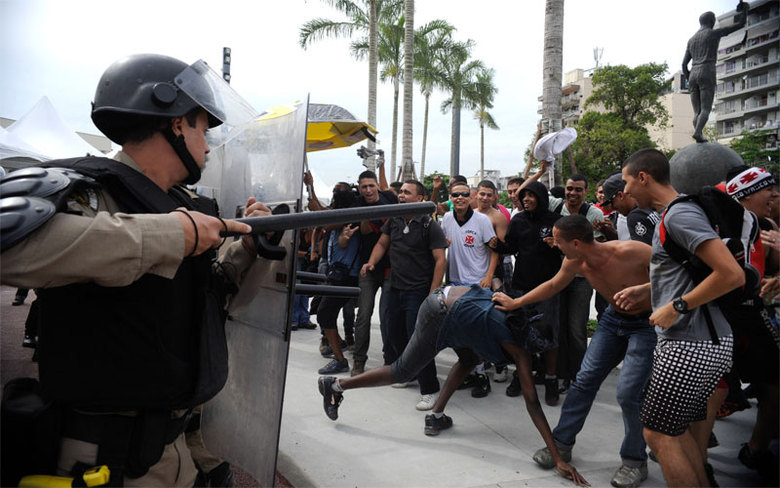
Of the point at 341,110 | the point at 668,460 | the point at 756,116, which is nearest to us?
the point at 668,460

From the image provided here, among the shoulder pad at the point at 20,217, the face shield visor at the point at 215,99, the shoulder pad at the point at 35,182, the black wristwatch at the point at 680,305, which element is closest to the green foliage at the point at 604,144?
the black wristwatch at the point at 680,305

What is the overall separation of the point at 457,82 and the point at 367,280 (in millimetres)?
25650

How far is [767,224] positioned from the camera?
3.68 m

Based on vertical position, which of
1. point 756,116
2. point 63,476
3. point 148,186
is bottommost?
point 63,476

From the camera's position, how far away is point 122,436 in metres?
1.42

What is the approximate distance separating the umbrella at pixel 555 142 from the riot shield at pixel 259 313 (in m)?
4.30

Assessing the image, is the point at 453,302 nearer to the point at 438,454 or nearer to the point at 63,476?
the point at 438,454

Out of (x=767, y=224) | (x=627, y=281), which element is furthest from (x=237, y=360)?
(x=767, y=224)

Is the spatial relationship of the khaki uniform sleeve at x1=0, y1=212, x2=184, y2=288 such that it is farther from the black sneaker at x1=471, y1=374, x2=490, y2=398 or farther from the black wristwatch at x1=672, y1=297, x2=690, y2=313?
the black sneaker at x1=471, y1=374, x2=490, y2=398

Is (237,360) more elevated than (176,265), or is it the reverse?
(176,265)

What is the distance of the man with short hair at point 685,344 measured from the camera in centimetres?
243

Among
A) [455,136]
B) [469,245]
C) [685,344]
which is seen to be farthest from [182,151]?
[455,136]

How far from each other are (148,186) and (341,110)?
5157mm

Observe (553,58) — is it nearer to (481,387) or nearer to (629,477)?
(481,387)
